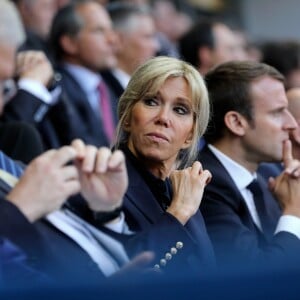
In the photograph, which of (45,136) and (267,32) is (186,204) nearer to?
(45,136)

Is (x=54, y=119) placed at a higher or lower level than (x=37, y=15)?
higher

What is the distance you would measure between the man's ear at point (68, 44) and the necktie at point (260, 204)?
93.8 inches

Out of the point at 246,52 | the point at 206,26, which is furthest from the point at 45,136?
the point at 246,52

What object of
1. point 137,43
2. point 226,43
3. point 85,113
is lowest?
point 226,43

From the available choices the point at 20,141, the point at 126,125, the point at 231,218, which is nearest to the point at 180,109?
the point at 126,125

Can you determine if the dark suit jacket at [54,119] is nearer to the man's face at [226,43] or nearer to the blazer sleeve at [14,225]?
the man's face at [226,43]

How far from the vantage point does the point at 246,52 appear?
25.0ft

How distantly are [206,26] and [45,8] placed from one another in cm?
104

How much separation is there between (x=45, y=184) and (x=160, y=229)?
1.84 feet

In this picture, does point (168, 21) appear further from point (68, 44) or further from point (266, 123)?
point (266, 123)

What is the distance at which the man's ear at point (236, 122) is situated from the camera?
4.11 m

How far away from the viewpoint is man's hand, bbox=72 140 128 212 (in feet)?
9.02

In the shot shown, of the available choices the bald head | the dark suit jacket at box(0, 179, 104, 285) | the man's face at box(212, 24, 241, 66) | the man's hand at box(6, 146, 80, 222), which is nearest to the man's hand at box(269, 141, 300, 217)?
the bald head

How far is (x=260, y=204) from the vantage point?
407 centimetres
